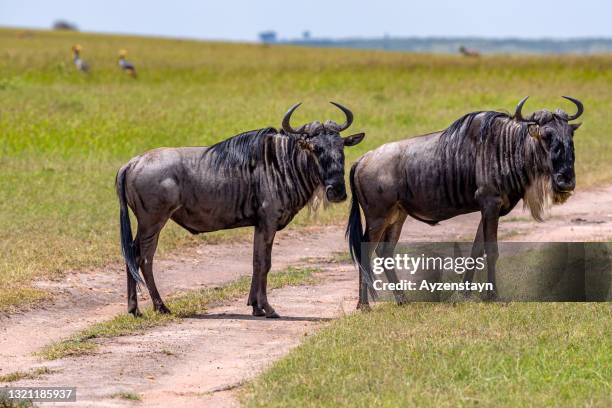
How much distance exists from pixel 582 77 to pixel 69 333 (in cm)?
3147

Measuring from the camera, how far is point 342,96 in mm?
32375

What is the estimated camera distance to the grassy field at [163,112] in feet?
46.0

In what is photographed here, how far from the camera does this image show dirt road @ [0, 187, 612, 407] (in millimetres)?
7840

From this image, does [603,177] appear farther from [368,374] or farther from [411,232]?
[368,374]

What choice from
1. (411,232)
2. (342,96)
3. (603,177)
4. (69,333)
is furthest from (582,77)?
(69,333)

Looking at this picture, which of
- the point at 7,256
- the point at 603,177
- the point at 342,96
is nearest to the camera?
the point at 7,256

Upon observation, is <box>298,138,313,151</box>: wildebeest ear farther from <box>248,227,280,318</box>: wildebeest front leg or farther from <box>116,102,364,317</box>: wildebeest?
<box>248,227,280,318</box>: wildebeest front leg

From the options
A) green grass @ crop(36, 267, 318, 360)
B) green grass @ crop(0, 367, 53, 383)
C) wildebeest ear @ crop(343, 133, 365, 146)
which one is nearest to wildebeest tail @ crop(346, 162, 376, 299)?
wildebeest ear @ crop(343, 133, 365, 146)

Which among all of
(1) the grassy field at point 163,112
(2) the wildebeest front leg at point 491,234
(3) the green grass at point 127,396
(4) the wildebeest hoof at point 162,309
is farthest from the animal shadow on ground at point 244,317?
(3) the green grass at point 127,396

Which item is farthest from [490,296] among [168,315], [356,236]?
[168,315]

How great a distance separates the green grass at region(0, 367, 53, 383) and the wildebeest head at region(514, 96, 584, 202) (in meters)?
4.32

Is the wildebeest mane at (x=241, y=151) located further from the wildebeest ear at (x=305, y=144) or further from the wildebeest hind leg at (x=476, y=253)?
the wildebeest hind leg at (x=476, y=253)

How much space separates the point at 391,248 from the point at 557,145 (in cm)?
166
